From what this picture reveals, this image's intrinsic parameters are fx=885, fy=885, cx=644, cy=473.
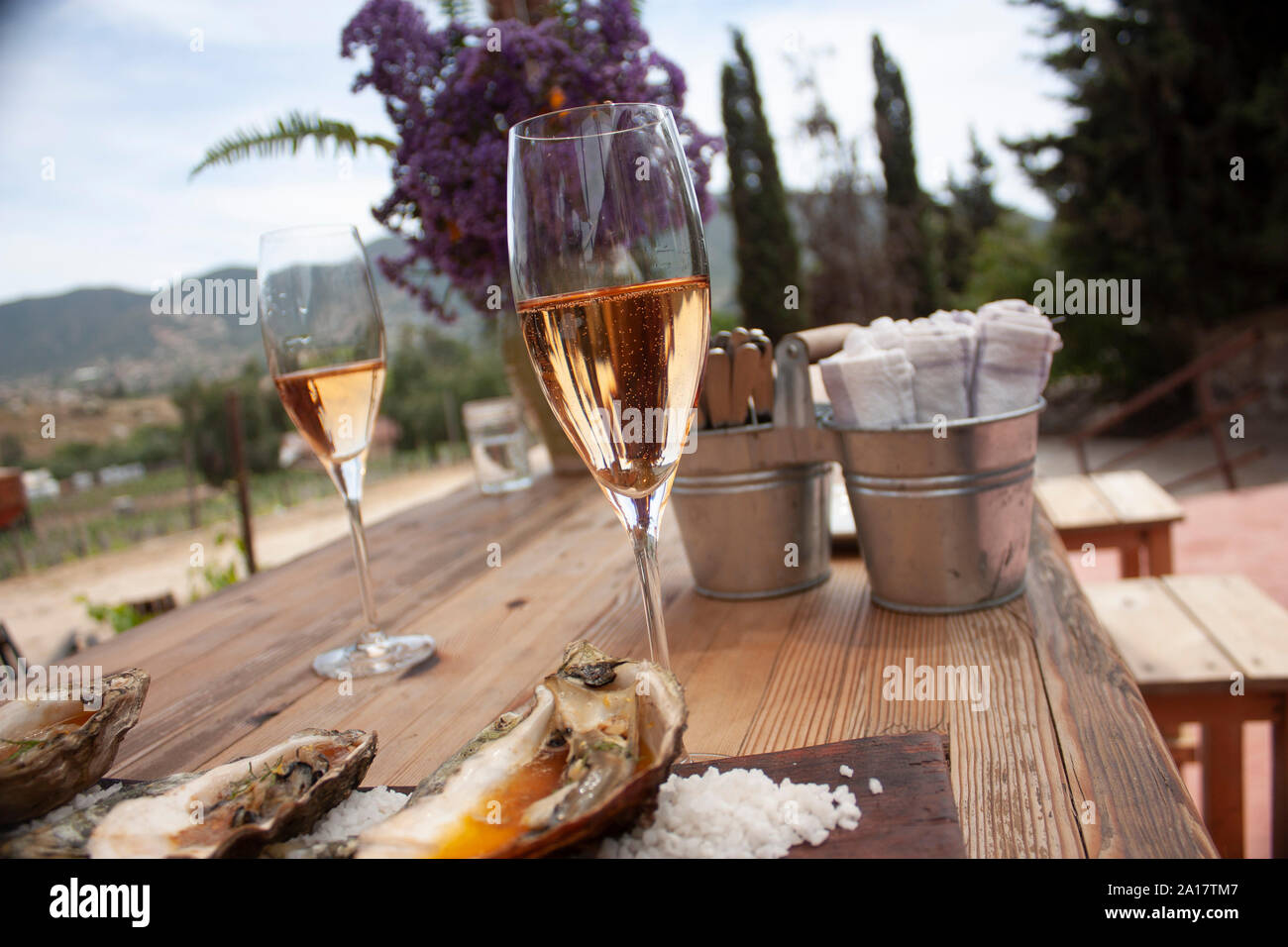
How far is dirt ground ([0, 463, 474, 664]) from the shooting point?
26.3 feet

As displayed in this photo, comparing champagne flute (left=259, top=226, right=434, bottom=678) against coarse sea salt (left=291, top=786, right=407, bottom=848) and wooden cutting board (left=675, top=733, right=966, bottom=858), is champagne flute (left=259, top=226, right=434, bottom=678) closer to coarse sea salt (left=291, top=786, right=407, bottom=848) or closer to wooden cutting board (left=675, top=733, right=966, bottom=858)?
coarse sea salt (left=291, top=786, right=407, bottom=848)

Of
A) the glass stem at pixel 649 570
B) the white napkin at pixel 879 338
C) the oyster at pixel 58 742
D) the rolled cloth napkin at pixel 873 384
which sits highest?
the white napkin at pixel 879 338

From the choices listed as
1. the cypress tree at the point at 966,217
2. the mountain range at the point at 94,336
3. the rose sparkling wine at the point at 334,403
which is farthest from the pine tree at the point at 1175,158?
the rose sparkling wine at the point at 334,403

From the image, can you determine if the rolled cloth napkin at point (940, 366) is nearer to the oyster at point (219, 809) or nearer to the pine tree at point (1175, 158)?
the oyster at point (219, 809)

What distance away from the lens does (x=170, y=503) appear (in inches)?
454

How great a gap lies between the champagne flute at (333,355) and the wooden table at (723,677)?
0.25ft

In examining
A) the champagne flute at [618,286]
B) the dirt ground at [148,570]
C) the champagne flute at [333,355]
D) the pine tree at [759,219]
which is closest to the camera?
the champagne flute at [618,286]

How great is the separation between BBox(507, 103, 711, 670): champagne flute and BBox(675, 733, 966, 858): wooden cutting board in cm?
13

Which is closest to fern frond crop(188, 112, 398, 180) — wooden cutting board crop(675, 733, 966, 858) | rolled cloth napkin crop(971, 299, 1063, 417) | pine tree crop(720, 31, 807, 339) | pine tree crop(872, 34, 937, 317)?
rolled cloth napkin crop(971, 299, 1063, 417)

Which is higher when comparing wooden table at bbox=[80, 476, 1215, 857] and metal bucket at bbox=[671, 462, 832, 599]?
metal bucket at bbox=[671, 462, 832, 599]

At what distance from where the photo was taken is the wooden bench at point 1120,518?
2.63 meters

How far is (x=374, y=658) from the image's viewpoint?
104 centimetres
